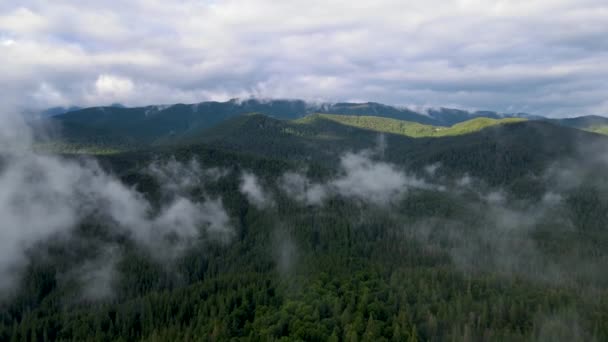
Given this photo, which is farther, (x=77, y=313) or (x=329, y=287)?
(x=77, y=313)

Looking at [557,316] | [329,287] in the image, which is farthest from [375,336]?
[557,316]

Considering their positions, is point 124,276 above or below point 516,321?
below

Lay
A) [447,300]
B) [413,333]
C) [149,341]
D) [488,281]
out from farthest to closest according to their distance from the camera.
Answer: [488,281], [447,300], [149,341], [413,333]

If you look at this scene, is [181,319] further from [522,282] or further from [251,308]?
[522,282]

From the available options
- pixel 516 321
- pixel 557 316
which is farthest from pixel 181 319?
pixel 557 316

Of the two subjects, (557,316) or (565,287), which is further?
(565,287)

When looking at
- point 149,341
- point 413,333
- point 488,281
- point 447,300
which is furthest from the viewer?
point 488,281

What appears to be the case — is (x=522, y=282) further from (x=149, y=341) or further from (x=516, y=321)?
(x=149, y=341)

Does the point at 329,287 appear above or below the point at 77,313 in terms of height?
above

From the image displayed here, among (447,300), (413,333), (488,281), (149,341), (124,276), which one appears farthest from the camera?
(124,276)
